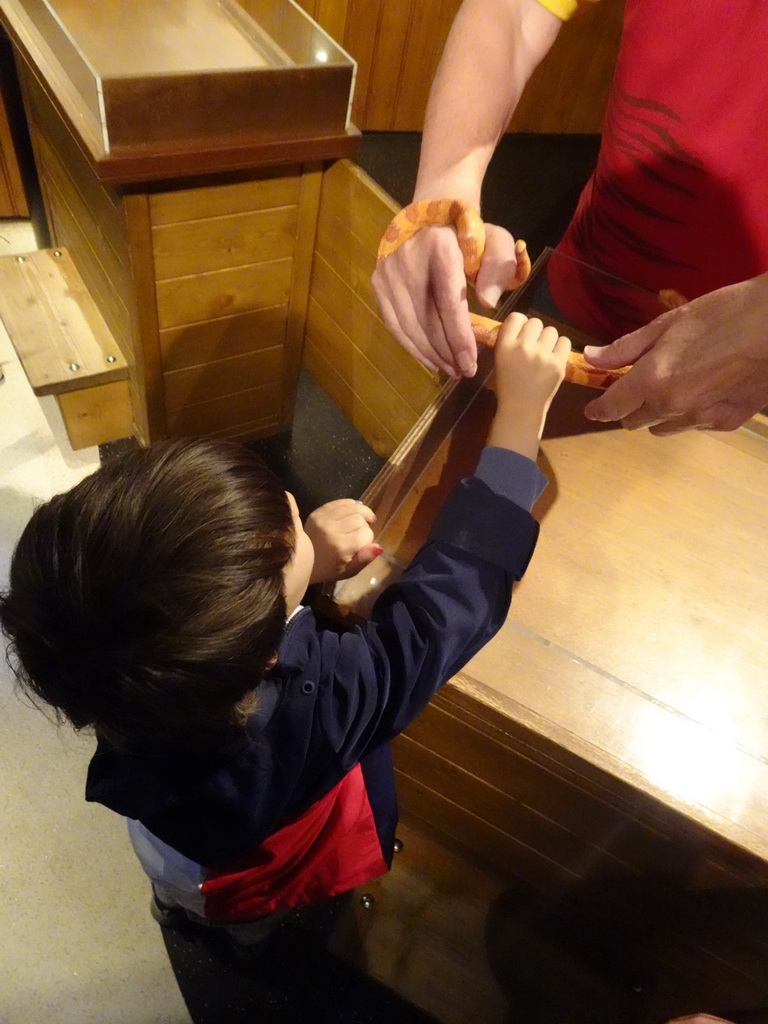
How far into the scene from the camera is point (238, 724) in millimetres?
528

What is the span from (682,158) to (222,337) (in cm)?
89

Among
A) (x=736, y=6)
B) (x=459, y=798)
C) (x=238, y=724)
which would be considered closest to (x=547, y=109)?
(x=736, y=6)

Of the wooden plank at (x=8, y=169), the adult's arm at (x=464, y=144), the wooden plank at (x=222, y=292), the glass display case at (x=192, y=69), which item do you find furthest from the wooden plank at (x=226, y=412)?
the wooden plank at (x=8, y=169)

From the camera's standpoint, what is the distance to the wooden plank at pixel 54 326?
1.33 m

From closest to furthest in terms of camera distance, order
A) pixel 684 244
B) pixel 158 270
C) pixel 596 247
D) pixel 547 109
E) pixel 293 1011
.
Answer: pixel 684 244 → pixel 596 247 → pixel 293 1011 → pixel 158 270 → pixel 547 109

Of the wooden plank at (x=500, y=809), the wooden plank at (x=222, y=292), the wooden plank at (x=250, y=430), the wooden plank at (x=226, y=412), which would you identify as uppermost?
the wooden plank at (x=222, y=292)

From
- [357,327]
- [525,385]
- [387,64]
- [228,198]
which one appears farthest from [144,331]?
[387,64]

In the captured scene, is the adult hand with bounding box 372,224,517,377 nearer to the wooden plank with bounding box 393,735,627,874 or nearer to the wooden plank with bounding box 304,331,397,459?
the wooden plank with bounding box 393,735,627,874

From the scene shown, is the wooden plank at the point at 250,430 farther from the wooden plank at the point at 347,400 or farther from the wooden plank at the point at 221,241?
the wooden plank at the point at 221,241

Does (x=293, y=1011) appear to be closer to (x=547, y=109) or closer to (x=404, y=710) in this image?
(x=404, y=710)

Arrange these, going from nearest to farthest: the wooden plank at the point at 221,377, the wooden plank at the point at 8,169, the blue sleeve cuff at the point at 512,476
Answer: the blue sleeve cuff at the point at 512,476 < the wooden plank at the point at 221,377 < the wooden plank at the point at 8,169

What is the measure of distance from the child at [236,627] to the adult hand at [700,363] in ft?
0.26

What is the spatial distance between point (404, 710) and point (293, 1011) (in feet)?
2.38

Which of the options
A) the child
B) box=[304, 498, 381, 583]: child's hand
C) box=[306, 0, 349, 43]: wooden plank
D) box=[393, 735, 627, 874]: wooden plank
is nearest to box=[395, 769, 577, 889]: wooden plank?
box=[393, 735, 627, 874]: wooden plank
